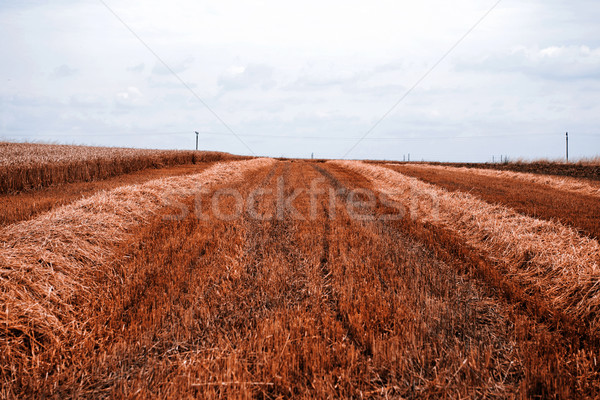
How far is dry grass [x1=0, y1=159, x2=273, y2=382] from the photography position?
3135 millimetres

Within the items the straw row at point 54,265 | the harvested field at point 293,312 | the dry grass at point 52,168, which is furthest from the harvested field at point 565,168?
the dry grass at point 52,168

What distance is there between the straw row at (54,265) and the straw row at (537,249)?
582cm

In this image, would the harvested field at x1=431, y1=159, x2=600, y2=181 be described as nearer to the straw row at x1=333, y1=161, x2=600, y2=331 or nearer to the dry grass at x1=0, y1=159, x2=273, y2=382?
the straw row at x1=333, y1=161, x2=600, y2=331

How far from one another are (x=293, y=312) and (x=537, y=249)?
4.48m

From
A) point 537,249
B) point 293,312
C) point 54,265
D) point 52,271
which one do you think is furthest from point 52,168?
point 537,249

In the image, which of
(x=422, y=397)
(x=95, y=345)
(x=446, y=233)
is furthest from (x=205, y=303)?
(x=446, y=233)

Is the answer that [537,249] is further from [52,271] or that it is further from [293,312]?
[52,271]

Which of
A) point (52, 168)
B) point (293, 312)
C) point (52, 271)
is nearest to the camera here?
point (293, 312)

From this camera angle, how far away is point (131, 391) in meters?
2.46

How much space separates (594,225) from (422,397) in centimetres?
745

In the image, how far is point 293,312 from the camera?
11.8 feet

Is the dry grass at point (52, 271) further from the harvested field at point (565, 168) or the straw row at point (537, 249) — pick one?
the harvested field at point (565, 168)

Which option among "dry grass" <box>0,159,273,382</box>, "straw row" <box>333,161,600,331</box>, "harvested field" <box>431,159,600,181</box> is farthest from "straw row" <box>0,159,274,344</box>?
"harvested field" <box>431,159,600,181</box>

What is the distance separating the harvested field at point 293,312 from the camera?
2.65 meters
